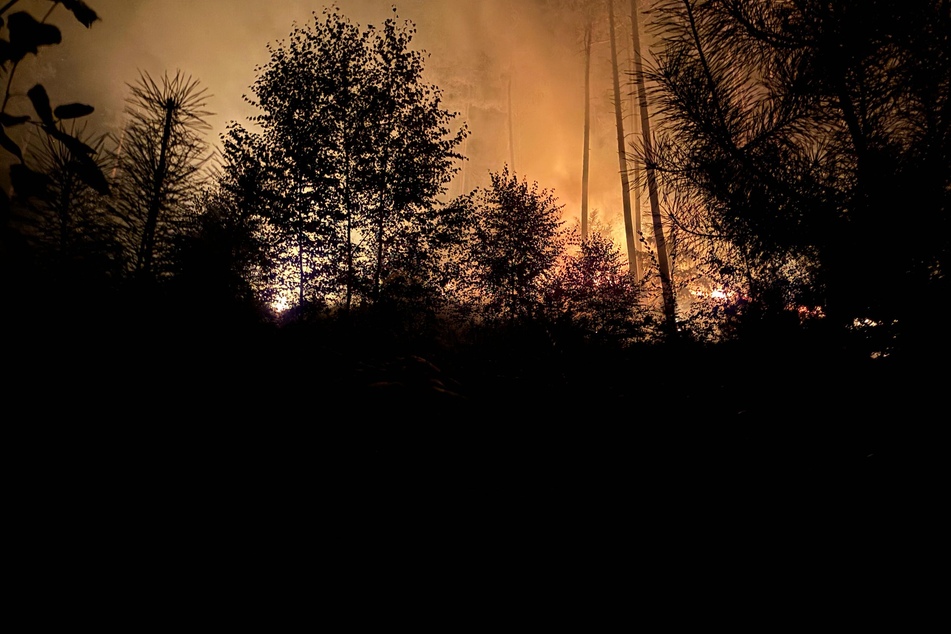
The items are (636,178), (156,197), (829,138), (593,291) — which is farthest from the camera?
(593,291)

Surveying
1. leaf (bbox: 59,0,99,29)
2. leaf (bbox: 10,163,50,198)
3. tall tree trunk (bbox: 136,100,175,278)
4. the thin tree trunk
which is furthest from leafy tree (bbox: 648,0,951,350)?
tall tree trunk (bbox: 136,100,175,278)

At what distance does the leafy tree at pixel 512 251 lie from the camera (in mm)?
12188

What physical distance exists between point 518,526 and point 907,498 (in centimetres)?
194

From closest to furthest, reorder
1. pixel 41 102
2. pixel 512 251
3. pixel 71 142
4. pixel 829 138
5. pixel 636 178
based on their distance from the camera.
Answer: pixel 41 102 < pixel 71 142 < pixel 829 138 < pixel 636 178 < pixel 512 251

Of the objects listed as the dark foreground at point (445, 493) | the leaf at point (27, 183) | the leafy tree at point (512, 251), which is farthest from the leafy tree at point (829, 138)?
the leafy tree at point (512, 251)

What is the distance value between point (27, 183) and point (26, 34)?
35cm

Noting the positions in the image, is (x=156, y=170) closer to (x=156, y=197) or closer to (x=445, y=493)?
(x=156, y=197)

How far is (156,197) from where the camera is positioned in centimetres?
614

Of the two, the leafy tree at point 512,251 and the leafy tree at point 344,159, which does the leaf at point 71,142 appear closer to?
the leafy tree at point 344,159

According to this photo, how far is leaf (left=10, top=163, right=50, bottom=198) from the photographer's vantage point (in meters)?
0.89

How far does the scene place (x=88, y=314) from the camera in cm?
332

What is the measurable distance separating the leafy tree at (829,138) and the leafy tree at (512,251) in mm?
8593

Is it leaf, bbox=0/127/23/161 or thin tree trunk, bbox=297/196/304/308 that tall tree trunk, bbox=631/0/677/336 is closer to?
leaf, bbox=0/127/23/161

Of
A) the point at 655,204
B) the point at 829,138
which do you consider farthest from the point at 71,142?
the point at 655,204
